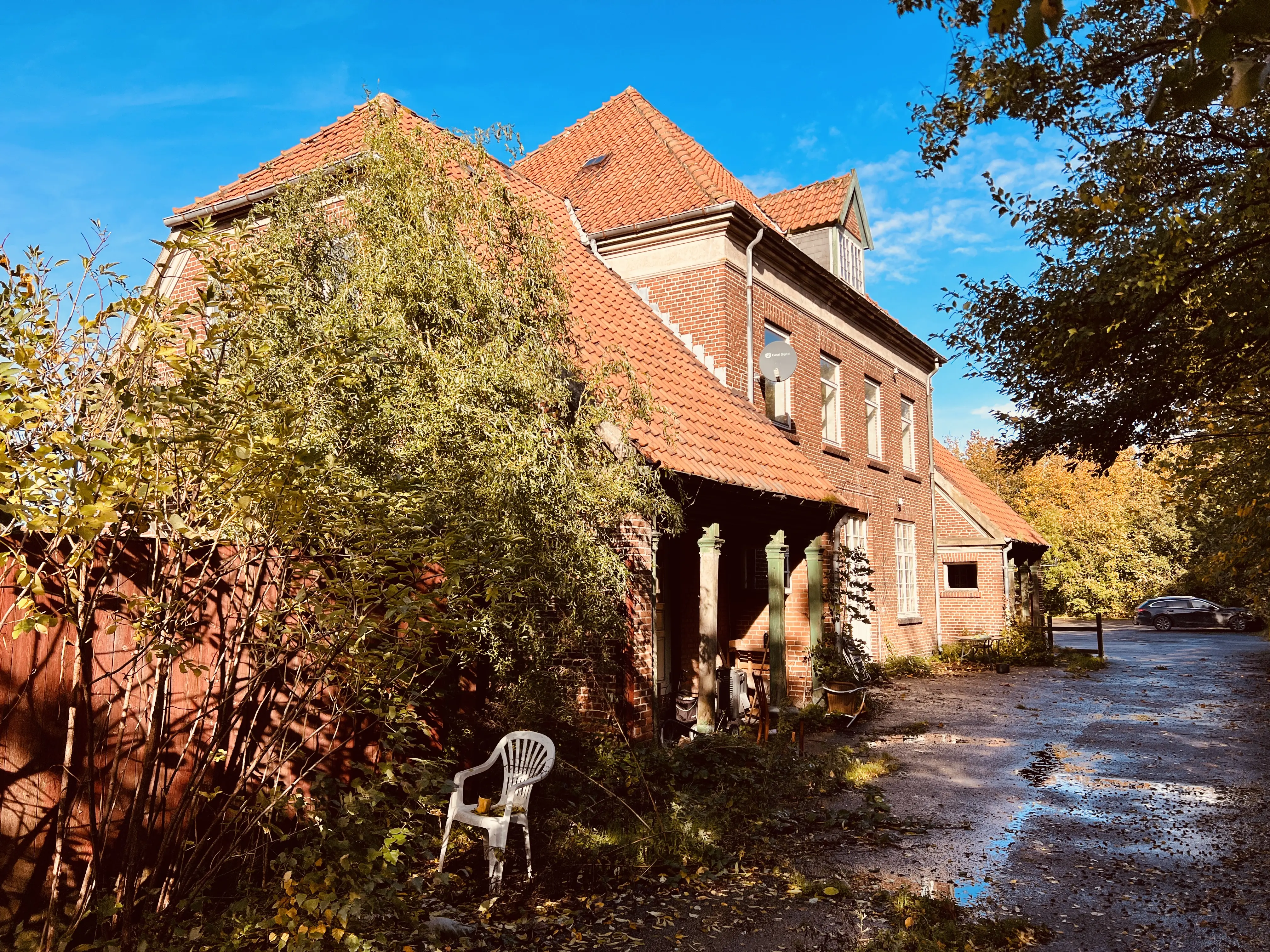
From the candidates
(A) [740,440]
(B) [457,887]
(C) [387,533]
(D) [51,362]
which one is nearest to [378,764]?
(B) [457,887]

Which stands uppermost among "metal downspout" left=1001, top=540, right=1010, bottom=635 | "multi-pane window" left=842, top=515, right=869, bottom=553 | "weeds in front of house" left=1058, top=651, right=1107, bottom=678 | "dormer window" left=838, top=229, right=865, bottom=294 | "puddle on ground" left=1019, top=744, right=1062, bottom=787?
"dormer window" left=838, top=229, right=865, bottom=294

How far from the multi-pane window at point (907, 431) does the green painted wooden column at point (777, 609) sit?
9908mm

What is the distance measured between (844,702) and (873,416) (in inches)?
318

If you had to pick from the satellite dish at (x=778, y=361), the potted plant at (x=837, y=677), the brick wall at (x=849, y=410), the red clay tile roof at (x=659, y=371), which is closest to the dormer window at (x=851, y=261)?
the brick wall at (x=849, y=410)

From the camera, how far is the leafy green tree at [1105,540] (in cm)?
4041

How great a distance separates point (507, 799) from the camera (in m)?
5.23

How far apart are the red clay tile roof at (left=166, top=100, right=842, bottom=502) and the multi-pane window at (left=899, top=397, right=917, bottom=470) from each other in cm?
777

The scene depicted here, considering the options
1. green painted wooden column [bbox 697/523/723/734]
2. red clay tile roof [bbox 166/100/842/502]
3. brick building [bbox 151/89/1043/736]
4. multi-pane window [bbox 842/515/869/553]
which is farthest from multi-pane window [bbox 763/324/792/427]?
green painted wooden column [bbox 697/523/723/734]

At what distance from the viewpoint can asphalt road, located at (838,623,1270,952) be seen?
4.93 metres

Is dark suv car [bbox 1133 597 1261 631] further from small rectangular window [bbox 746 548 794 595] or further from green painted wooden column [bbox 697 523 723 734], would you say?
green painted wooden column [bbox 697 523 723 734]

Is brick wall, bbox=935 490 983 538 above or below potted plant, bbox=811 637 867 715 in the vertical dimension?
above

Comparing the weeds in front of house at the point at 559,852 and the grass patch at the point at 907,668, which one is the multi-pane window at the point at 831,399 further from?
the weeds in front of house at the point at 559,852

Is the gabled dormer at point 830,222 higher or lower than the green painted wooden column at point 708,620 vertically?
higher

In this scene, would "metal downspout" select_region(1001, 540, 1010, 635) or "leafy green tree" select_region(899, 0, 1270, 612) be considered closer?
"leafy green tree" select_region(899, 0, 1270, 612)
